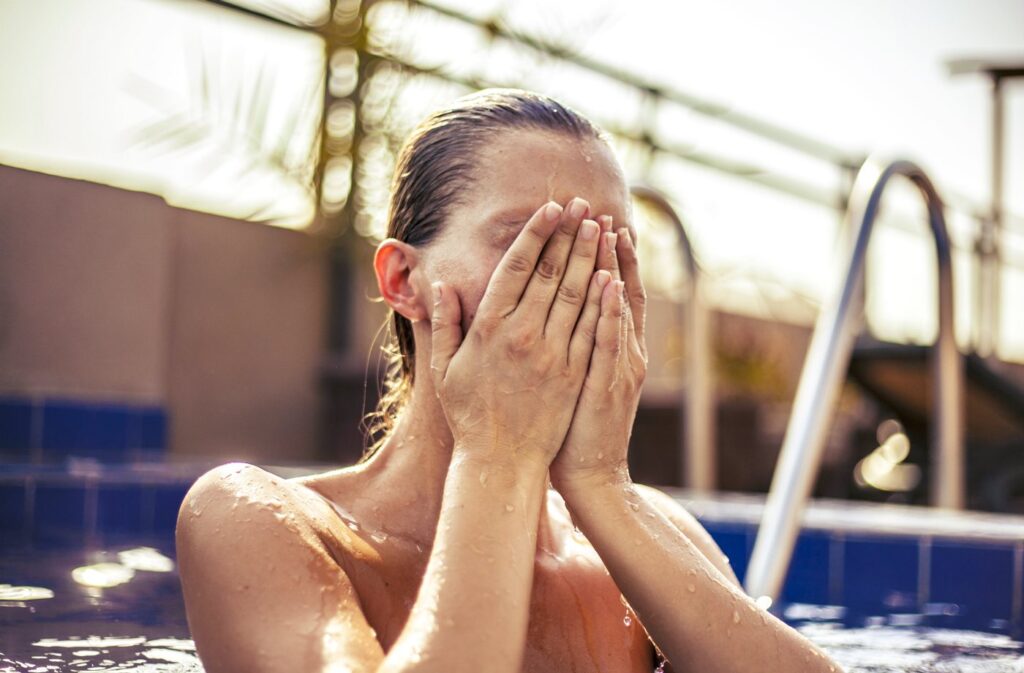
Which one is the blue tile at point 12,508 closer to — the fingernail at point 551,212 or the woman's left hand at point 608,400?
the woman's left hand at point 608,400

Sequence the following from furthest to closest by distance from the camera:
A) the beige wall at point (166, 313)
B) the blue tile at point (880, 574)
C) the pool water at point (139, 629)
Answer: the beige wall at point (166, 313) < the blue tile at point (880, 574) < the pool water at point (139, 629)

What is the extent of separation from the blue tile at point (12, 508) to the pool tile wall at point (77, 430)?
1.00 m

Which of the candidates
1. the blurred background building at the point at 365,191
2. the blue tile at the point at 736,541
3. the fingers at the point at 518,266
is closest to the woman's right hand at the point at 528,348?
the fingers at the point at 518,266

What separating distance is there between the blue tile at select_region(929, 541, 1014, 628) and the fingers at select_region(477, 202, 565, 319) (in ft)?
9.29

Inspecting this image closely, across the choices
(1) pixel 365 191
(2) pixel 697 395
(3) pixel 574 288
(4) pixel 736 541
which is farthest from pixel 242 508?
(1) pixel 365 191

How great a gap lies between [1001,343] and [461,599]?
22.8 feet

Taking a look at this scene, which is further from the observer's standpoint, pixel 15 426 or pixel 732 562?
pixel 15 426

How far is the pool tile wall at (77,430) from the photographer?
593 cm

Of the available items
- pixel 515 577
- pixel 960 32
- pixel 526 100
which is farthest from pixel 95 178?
pixel 960 32

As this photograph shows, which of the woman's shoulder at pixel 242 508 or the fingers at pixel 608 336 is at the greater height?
the fingers at pixel 608 336

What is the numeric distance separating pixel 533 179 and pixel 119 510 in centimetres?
400

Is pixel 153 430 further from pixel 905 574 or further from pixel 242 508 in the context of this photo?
pixel 242 508

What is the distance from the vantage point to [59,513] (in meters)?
4.84

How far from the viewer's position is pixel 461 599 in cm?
129
